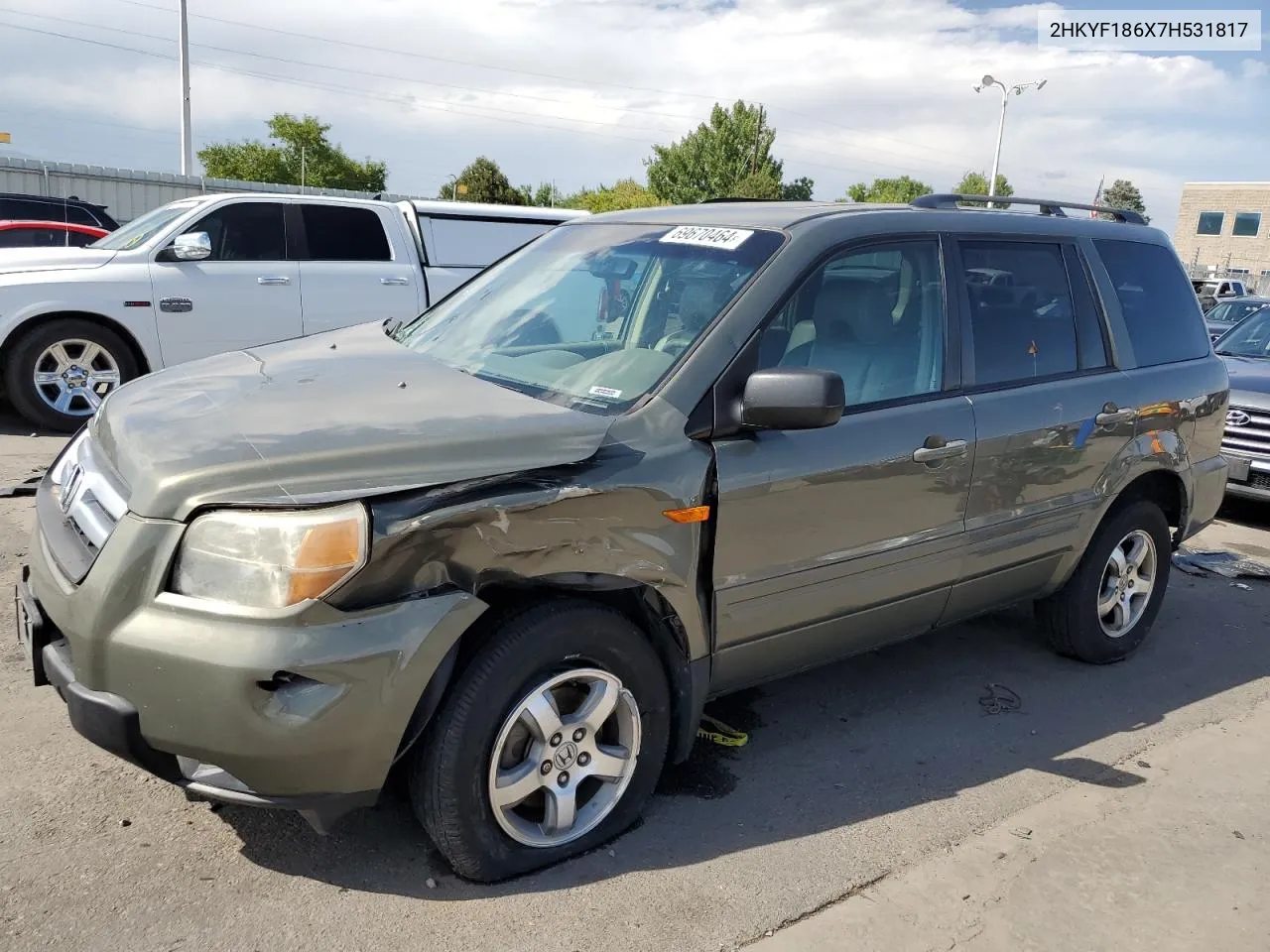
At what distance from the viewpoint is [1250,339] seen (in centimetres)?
884

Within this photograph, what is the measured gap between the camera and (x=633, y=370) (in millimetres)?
3090

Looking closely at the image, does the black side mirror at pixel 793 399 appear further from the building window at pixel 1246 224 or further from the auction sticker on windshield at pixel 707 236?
the building window at pixel 1246 224

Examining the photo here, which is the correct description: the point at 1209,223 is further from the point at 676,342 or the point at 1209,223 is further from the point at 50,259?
the point at 676,342

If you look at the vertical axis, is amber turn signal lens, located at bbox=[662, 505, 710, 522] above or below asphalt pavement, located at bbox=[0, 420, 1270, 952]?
above

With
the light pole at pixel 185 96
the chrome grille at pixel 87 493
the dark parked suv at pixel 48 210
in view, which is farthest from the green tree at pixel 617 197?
the chrome grille at pixel 87 493

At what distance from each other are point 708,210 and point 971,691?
90.5 inches

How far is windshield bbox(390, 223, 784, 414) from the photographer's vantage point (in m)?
3.13

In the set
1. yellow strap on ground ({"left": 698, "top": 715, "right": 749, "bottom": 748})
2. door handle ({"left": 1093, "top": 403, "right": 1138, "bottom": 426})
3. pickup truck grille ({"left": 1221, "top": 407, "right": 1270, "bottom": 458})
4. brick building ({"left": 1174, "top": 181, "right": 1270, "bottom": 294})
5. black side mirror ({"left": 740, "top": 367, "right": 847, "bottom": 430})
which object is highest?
brick building ({"left": 1174, "top": 181, "right": 1270, "bottom": 294})

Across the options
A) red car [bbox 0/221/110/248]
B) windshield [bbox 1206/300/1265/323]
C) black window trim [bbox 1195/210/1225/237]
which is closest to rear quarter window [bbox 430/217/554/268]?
red car [bbox 0/221/110/248]

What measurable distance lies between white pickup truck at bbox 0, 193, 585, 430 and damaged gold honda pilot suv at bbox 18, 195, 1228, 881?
3.88 metres

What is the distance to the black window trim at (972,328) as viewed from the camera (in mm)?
3723

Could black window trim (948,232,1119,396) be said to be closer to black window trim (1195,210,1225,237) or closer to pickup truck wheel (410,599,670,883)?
pickup truck wheel (410,599,670,883)

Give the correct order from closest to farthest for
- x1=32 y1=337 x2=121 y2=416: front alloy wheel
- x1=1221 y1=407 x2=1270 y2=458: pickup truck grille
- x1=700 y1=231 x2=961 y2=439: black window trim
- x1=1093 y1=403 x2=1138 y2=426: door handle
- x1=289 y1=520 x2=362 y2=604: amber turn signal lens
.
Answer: x1=289 y1=520 x2=362 y2=604: amber turn signal lens → x1=700 y1=231 x2=961 y2=439: black window trim → x1=1093 y1=403 x2=1138 y2=426: door handle → x1=1221 y1=407 x2=1270 y2=458: pickup truck grille → x1=32 y1=337 x2=121 y2=416: front alloy wheel

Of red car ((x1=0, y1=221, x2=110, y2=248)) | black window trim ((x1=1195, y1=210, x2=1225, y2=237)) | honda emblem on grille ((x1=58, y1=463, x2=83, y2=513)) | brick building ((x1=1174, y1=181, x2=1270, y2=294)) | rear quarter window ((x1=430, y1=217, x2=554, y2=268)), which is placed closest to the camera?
honda emblem on grille ((x1=58, y1=463, x2=83, y2=513))
